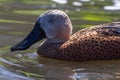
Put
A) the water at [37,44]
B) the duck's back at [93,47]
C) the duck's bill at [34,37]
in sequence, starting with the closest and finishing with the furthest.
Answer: the water at [37,44] < the duck's back at [93,47] < the duck's bill at [34,37]

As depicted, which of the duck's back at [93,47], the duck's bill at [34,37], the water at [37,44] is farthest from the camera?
the duck's bill at [34,37]

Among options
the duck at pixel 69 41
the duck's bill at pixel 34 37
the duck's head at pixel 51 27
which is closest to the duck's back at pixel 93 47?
the duck at pixel 69 41

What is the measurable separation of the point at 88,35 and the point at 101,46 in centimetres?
28

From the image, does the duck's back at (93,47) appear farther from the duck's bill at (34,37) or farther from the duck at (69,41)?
the duck's bill at (34,37)

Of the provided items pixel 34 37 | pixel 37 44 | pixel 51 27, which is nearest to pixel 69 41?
pixel 51 27

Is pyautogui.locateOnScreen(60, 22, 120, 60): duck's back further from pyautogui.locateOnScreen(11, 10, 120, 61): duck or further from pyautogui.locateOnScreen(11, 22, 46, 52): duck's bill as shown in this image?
pyautogui.locateOnScreen(11, 22, 46, 52): duck's bill

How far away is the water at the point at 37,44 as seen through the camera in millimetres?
6863

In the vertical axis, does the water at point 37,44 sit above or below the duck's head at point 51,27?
below

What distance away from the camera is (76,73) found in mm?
6992

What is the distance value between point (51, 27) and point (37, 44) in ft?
2.34

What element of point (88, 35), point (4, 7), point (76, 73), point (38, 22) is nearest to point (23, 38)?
point (38, 22)

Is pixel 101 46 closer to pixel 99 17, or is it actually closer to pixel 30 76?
pixel 30 76

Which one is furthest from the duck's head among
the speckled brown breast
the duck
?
the speckled brown breast

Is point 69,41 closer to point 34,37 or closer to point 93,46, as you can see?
point 93,46
